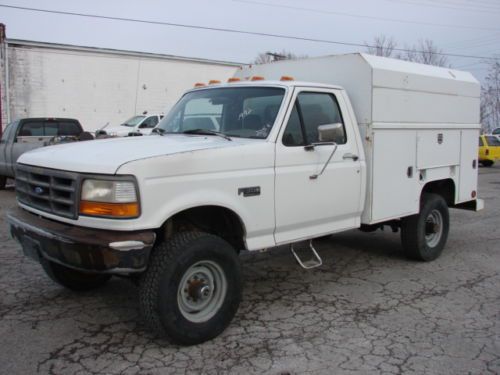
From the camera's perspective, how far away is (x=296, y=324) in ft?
14.7

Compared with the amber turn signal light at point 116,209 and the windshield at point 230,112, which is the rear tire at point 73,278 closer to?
the amber turn signal light at point 116,209

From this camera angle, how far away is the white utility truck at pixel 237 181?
3701 mm

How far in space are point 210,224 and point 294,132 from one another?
1154mm

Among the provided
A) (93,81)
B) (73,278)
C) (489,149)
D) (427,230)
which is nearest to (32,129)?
(73,278)

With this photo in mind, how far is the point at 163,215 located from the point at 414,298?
2811 millimetres

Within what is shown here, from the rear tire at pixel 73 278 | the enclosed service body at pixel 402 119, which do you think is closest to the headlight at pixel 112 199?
the rear tire at pixel 73 278

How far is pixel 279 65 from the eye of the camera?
6.29 metres

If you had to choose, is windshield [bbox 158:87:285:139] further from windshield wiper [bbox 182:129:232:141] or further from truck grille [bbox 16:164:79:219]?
truck grille [bbox 16:164:79:219]

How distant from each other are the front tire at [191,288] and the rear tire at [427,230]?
2.96 metres

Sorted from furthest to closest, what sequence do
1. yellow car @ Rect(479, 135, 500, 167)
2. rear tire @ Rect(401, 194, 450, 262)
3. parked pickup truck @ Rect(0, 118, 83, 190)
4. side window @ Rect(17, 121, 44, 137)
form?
yellow car @ Rect(479, 135, 500, 167), side window @ Rect(17, 121, 44, 137), parked pickup truck @ Rect(0, 118, 83, 190), rear tire @ Rect(401, 194, 450, 262)

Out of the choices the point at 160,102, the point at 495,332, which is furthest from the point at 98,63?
the point at 495,332

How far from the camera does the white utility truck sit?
3.70 m

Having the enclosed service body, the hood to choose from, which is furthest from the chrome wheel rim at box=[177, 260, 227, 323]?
the enclosed service body

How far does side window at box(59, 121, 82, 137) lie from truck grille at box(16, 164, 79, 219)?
9.28 metres
